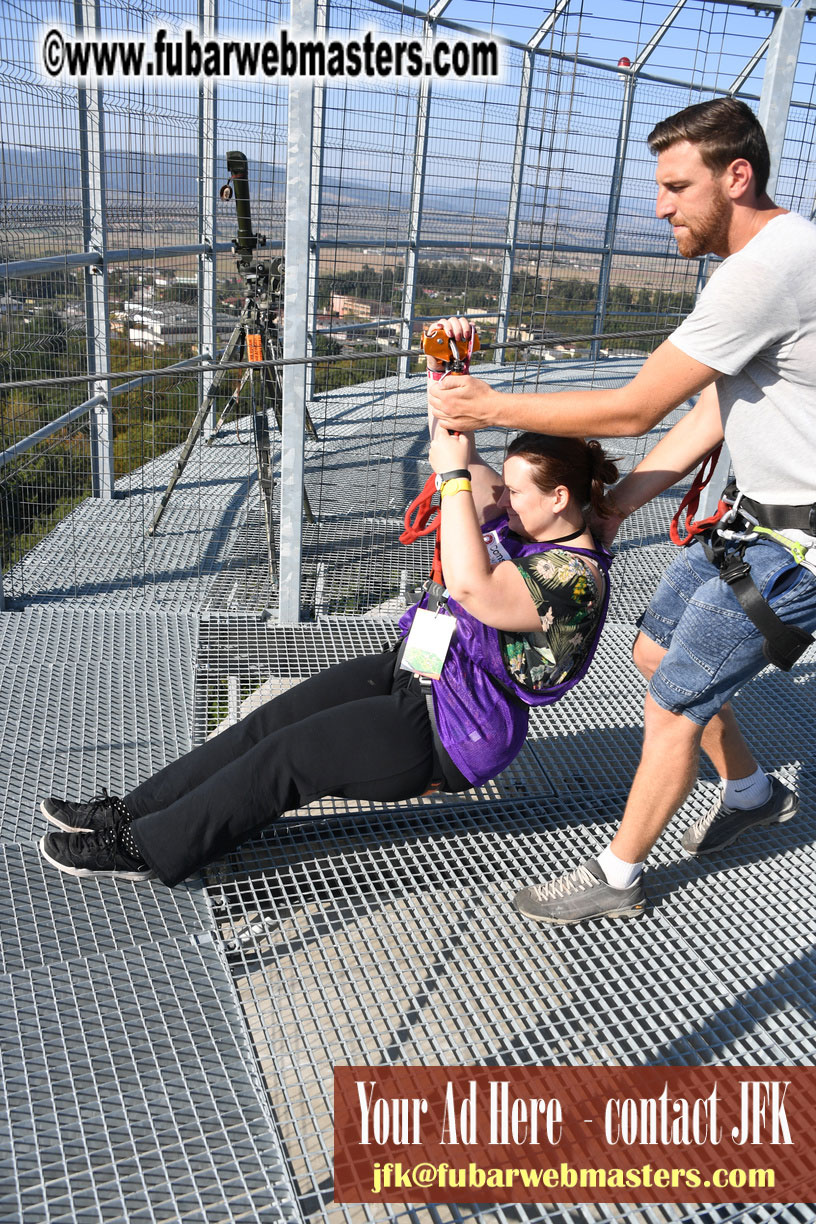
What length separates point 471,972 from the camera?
1.90 m

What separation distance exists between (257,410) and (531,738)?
206 centimetres

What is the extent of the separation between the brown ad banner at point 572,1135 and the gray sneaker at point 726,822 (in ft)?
2.21

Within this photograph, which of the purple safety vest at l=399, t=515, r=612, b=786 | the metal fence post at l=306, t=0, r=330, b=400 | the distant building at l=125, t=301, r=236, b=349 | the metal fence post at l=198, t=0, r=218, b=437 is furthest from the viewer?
the metal fence post at l=198, t=0, r=218, b=437

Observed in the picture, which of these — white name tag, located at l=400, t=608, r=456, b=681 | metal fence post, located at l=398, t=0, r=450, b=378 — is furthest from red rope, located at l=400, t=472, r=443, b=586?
metal fence post, located at l=398, t=0, r=450, b=378

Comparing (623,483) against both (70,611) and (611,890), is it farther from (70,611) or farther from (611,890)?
(70,611)

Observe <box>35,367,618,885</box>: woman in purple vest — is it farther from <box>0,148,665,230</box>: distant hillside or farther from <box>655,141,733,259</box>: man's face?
<box>0,148,665,230</box>: distant hillside

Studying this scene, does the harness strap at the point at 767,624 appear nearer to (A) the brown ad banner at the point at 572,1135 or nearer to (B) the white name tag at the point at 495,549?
(B) the white name tag at the point at 495,549

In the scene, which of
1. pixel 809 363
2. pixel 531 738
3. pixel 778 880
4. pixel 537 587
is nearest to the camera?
pixel 809 363

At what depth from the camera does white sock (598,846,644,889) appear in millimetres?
2018

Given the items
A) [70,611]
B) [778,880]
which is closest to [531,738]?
[778,880]

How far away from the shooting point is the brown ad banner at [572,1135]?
4.84 ft

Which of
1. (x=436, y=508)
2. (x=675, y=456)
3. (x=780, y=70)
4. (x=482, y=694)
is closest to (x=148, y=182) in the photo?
(x=780, y=70)

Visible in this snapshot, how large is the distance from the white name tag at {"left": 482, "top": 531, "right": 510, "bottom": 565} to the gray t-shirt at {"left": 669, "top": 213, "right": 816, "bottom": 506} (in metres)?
0.50

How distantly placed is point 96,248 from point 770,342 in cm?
357
